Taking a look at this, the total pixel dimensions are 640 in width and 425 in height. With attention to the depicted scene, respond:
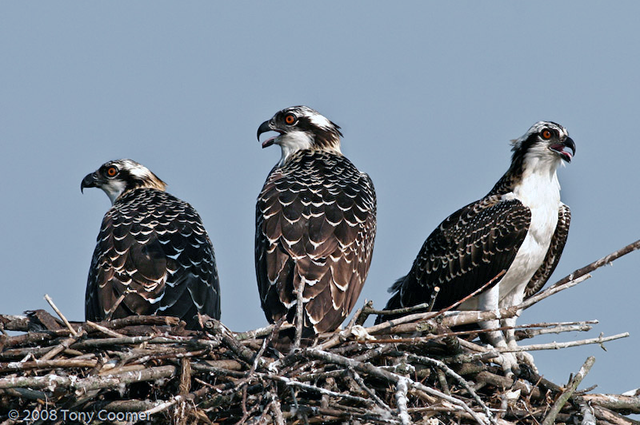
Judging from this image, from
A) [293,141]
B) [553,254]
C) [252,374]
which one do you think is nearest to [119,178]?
[293,141]

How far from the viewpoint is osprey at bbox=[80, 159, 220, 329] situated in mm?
9297

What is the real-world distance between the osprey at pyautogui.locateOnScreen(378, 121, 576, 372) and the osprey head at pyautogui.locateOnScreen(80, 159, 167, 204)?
12.0 feet

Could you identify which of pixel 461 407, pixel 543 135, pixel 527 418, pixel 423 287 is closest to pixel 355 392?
pixel 461 407

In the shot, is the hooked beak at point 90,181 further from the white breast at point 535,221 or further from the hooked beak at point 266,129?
the white breast at point 535,221

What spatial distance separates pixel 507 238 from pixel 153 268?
12.1 feet

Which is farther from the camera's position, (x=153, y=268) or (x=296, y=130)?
(x=296, y=130)

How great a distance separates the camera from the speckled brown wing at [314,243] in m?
8.80

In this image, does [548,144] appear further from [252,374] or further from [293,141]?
[252,374]

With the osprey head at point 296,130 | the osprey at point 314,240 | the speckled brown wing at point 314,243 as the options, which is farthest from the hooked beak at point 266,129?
the speckled brown wing at point 314,243

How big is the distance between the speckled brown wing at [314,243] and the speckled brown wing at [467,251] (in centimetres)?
95

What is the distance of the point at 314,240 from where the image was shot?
9.19 metres

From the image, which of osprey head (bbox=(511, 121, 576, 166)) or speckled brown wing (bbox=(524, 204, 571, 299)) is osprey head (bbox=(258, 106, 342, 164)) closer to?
osprey head (bbox=(511, 121, 576, 166))

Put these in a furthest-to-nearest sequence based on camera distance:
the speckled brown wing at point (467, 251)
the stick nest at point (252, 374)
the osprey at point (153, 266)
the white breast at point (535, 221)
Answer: the white breast at point (535, 221)
the speckled brown wing at point (467, 251)
the osprey at point (153, 266)
the stick nest at point (252, 374)

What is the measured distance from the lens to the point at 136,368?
24.2 feet
